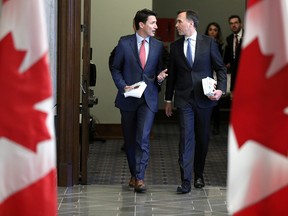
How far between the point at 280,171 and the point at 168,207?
12.3ft

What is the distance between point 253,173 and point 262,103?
0.31 meters

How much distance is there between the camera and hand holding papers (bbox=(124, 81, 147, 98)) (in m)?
7.28

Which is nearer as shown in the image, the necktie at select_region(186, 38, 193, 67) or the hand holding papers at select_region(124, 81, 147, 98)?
the hand holding papers at select_region(124, 81, 147, 98)

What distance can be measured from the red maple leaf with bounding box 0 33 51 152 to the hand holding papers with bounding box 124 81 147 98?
4004mm

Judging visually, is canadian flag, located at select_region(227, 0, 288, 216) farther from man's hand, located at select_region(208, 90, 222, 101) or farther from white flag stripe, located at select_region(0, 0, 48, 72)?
man's hand, located at select_region(208, 90, 222, 101)

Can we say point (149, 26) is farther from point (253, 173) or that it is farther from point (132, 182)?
point (253, 173)

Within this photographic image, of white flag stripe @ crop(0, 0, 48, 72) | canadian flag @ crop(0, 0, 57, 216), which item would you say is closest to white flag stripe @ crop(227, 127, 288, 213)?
canadian flag @ crop(0, 0, 57, 216)

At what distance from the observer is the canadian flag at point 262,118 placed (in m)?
3.15

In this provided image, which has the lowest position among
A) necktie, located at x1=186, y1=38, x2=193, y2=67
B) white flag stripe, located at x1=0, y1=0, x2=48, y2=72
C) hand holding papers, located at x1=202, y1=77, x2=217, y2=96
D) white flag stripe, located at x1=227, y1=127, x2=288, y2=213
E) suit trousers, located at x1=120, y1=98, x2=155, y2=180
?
suit trousers, located at x1=120, y1=98, x2=155, y2=180

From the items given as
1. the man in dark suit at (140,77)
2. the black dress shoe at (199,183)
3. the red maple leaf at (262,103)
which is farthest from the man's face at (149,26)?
the red maple leaf at (262,103)

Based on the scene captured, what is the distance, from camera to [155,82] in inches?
299

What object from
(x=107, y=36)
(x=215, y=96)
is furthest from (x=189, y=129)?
(x=107, y=36)

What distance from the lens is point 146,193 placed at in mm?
7496

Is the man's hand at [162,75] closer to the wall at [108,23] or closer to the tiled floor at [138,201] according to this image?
the tiled floor at [138,201]
